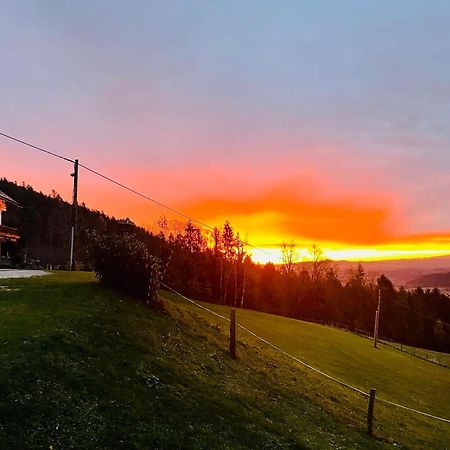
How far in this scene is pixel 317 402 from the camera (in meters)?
16.7

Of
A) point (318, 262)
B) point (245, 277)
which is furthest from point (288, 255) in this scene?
point (245, 277)

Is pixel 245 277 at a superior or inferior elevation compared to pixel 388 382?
superior

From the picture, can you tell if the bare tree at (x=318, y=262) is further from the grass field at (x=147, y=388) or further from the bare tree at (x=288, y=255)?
the grass field at (x=147, y=388)

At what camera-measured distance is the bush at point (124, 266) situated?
63.1 ft

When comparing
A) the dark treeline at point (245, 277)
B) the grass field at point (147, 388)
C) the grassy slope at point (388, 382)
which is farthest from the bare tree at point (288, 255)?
the grass field at point (147, 388)

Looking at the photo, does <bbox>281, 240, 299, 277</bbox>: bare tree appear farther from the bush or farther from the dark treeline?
the bush

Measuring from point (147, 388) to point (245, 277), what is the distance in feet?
229

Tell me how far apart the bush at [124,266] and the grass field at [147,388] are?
930 millimetres

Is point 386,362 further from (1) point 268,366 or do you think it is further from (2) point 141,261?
(2) point 141,261

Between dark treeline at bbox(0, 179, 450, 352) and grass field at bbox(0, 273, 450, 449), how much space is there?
4590cm

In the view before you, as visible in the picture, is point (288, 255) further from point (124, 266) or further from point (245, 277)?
point (124, 266)

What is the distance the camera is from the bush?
63.1 feet

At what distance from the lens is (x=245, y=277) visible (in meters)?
80.2

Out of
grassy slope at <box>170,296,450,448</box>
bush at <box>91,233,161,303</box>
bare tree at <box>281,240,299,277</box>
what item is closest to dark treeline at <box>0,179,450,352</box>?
bare tree at <box>281,240,299,277</box>
